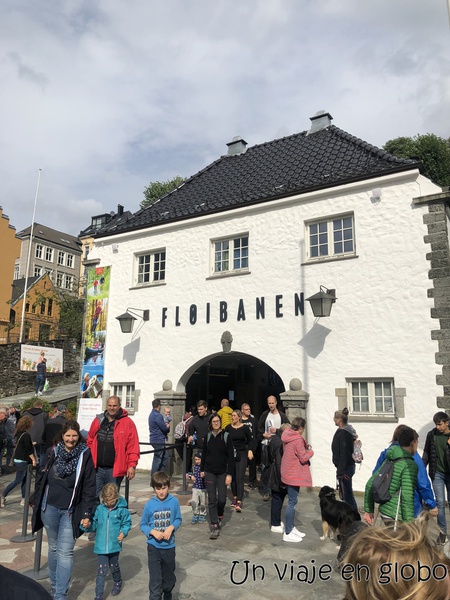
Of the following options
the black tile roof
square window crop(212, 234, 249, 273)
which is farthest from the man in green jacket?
square window crop(212, 234, 249, 273)

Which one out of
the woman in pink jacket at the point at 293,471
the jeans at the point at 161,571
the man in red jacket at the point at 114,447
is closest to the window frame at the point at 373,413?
the woman in pink jacket at the point at 293,471

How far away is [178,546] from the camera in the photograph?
21.0 ft

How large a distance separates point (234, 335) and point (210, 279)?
Result: 1.68 meters

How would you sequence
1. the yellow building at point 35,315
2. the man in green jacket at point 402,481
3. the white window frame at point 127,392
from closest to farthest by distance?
the man in green jacket at point 402,481
the white window frame at point 127,392
the yellow building at point 35,315

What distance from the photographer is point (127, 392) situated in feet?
44.9

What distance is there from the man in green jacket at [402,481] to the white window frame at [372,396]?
5.24m

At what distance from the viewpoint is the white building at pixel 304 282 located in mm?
9820

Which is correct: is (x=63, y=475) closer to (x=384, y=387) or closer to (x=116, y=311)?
(x=384, y=387)

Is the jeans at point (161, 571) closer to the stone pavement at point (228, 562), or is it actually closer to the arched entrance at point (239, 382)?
the stone pavement at point (228, 562)

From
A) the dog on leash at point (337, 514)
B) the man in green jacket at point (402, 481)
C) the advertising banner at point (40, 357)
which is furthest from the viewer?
the advertising banner at point (40, 357)

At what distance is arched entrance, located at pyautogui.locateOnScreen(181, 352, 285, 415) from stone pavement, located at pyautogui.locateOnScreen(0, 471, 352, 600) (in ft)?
24.8

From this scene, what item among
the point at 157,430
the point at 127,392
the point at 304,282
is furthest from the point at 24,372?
the point at 304,282

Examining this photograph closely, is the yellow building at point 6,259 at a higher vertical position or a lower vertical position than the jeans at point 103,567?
higher

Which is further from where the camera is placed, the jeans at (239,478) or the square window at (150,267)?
the square window at (150,267)
